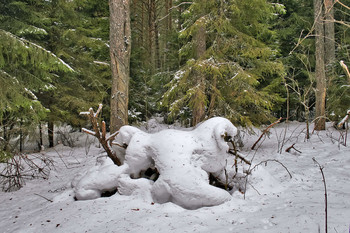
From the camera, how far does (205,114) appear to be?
682cm

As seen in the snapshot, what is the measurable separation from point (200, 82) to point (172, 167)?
11.3 feet

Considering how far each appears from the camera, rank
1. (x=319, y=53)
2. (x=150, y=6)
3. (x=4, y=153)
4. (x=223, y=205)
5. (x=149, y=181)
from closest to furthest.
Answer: (x=223, y=205) < (x=149, y=181) < (x=4, y=153) < (x=319, y=53) < (x=150, y=6)

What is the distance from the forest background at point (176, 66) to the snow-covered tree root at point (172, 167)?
7.06 feet

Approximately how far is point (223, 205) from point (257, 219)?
578 mm

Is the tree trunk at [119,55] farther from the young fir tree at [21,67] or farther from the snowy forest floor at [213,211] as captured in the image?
the snowy forest floor at [213,211]

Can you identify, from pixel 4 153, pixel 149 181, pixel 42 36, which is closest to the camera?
pixel 149 181

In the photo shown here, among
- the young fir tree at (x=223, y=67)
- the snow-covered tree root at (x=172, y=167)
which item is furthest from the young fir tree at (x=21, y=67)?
the young fir tree at (x=223, y=67)

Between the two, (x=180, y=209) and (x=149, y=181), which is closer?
(x=180, y=209)

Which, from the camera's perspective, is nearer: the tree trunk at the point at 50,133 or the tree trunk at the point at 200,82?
the tree trunk at the point at 200,82

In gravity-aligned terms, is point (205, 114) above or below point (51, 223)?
above

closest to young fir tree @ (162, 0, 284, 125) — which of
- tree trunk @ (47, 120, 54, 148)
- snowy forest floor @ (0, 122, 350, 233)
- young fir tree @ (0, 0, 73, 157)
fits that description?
snowy forest floor @ (0, 122, 350, 233)

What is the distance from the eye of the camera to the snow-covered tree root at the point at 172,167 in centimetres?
319

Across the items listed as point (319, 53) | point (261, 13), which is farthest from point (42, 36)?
point (319, 53)

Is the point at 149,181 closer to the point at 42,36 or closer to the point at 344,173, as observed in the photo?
the point at 344,173
